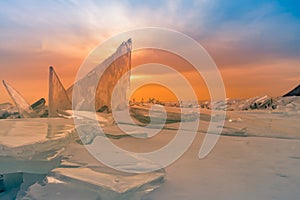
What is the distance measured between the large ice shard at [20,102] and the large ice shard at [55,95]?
0.51 m

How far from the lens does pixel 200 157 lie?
2961 mm

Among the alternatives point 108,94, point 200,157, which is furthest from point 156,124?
point 200,157

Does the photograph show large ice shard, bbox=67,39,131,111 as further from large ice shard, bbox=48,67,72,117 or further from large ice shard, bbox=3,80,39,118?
large ice shard, bbox=3,80,39,118

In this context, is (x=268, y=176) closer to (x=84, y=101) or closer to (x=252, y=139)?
(x=252, y=139)

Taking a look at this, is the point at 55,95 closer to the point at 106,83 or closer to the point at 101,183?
the point at 106,83

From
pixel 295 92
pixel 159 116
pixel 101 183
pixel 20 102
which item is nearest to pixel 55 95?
pixel 20 102

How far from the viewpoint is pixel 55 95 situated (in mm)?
5121

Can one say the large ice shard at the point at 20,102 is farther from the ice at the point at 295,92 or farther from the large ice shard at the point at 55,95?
the ice at the point at 295,92

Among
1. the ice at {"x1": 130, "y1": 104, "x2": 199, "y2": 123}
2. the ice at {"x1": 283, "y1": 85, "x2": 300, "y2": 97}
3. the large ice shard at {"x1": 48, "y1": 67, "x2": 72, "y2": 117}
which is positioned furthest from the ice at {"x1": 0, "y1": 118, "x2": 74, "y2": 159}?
the ice at {"x1": 283, "y1": 85, "x2": 300, "y2": 97}

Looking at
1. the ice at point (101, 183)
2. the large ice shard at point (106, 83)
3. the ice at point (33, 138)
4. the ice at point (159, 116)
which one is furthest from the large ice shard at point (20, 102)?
the ice at point (101, 183)

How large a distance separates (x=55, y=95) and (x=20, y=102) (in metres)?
0.70

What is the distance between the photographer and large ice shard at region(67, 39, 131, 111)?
5.62 m

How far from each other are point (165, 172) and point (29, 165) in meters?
1.57

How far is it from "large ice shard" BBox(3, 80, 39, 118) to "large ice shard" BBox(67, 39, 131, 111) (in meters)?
0.91
